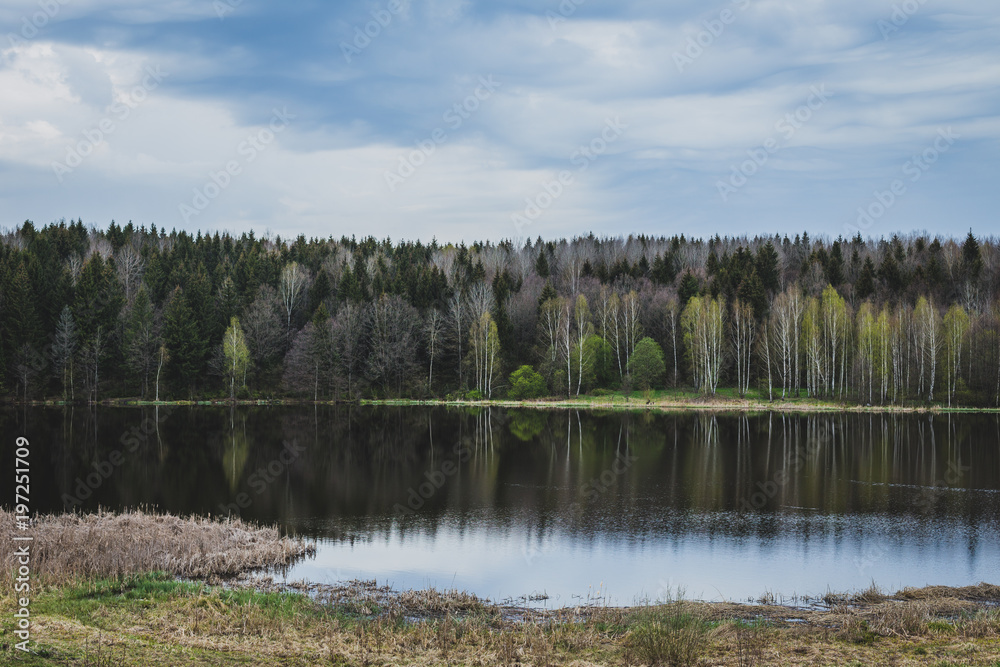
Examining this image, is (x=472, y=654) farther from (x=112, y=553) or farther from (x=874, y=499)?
(x=874, y=499)

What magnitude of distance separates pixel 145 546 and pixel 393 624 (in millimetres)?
8421

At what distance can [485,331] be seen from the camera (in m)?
88.0

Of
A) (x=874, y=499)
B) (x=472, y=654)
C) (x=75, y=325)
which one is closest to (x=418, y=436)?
(x=874, y=499)

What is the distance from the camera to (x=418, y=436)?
172 feet

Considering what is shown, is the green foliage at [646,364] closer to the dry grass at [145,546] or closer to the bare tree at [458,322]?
the bare tree at [458,322]

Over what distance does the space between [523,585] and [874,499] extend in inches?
714

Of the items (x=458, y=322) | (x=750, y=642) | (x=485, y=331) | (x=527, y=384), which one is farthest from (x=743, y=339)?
(x=750, y=642)

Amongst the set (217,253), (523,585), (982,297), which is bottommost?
(523,585)

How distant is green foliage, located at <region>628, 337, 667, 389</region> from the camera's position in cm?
8294

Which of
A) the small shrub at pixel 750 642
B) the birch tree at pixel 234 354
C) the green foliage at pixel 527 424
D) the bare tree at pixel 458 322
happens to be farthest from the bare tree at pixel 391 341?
the small shrub at pixel 750 642

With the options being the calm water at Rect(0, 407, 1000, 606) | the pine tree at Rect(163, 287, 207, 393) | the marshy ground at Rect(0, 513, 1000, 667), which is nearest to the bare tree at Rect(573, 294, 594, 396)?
the calm water at Rect(0, 407, 1000, 606)

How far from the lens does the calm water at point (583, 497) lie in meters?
19.5

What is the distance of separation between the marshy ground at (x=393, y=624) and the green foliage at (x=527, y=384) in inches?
2647

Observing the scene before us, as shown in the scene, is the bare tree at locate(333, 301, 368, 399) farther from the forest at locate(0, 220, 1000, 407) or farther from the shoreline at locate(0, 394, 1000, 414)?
the shoreline at locate(0, 394, 1000, 414)
